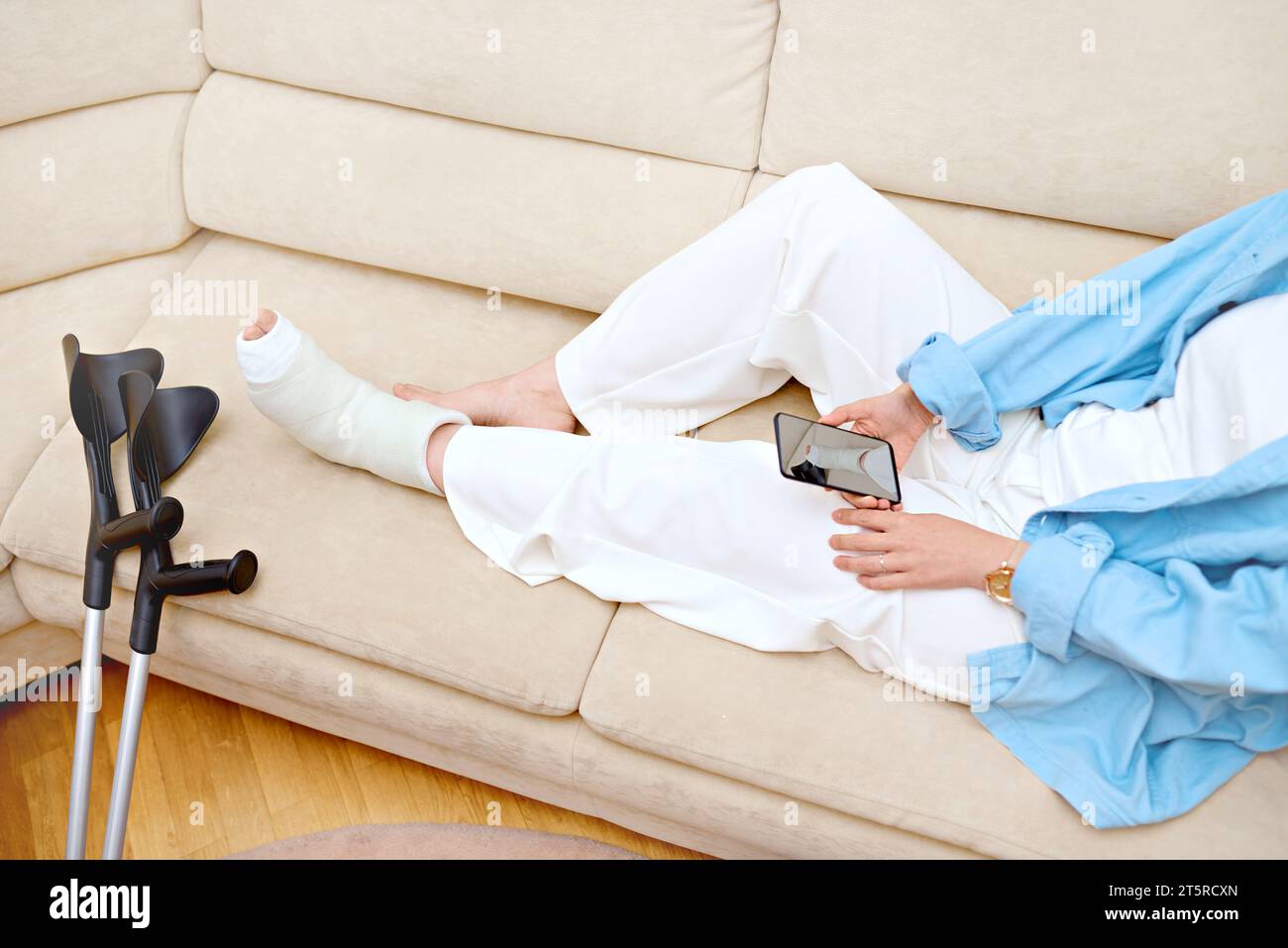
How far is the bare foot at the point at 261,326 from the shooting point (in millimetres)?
1246

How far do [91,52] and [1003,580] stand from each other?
160 centimetres

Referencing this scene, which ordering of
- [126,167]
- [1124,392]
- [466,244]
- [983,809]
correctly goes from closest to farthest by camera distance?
[983,809]
[1124,392]
[466,244]
[126,167]

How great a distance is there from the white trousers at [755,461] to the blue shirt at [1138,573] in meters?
0.06

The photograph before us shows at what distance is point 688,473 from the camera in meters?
1.18

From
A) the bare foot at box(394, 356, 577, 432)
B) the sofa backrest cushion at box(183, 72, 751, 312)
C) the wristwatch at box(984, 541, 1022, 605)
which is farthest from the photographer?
the sofa backrest cushion at box(183, 72, 751, 312)

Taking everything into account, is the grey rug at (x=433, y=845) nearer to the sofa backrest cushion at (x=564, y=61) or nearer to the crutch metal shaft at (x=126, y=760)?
the crutch metal shaft at (x=126, y=760)

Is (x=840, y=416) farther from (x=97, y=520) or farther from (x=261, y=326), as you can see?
(x=97, y=520)

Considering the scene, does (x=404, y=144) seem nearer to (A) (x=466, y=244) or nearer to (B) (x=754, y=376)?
(A) (x=466, y=244)

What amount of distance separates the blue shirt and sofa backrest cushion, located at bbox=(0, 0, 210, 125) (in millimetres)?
1333

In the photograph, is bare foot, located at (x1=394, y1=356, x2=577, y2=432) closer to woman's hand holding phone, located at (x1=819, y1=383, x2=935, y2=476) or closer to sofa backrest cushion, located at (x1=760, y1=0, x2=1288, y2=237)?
woman's hand holding phone, located at (x1=819, y1=383, x2=935, y2=476)

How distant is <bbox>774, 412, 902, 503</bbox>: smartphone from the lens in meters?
1.11

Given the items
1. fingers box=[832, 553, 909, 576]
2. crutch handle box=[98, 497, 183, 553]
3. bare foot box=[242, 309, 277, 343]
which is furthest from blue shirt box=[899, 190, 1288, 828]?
crutch handle box=[98, 497, 183, 553]
